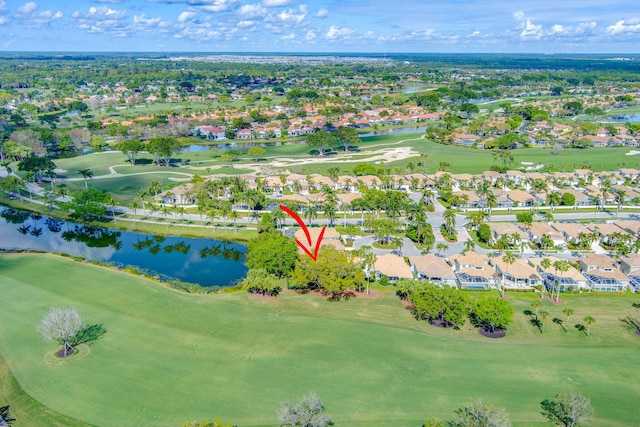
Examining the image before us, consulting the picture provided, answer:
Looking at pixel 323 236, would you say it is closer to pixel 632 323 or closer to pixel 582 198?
pixel 632 323

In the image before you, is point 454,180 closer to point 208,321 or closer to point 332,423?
point 208,321

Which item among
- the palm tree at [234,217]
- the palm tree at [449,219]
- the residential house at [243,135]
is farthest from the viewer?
the residential house at [243,135]

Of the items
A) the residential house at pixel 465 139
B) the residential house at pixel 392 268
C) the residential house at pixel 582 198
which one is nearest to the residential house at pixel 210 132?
the residential house at pixel 465 139

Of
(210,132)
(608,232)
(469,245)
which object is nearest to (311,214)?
(469,245)

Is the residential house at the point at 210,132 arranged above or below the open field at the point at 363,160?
above

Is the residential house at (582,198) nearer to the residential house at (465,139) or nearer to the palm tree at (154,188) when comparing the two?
the residential house at (465,139)

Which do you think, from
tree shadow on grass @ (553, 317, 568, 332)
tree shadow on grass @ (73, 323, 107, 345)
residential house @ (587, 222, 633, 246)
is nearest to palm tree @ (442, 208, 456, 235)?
residential house @ (587, 222, 633, 246)

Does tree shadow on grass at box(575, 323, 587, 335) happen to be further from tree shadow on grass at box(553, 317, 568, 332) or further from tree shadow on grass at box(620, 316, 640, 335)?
tree shadow on grass at box(620, 316, 640, 335)
